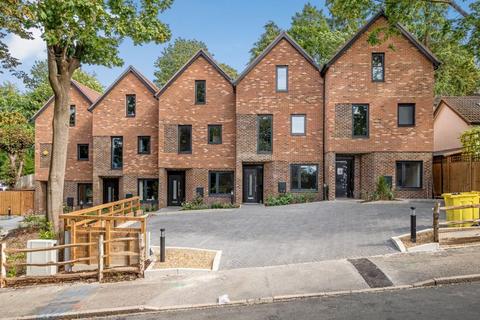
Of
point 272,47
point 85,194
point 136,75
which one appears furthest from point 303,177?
point 85,194

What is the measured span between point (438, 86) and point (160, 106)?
2467 centimetres

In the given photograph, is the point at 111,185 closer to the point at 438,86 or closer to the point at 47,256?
the point at 47,256

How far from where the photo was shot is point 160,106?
23.8 metres

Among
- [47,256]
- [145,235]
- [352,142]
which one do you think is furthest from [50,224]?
[352,142]

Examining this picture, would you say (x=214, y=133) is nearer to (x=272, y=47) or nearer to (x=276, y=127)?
(x=276, y=127)

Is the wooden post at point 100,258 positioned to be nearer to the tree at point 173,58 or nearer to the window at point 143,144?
the window at point 143,144

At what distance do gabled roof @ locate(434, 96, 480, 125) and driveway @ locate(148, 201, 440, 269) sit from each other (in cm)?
941

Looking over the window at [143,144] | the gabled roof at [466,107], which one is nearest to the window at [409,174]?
the gabled roof at [466,107]

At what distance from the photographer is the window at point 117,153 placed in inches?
1011

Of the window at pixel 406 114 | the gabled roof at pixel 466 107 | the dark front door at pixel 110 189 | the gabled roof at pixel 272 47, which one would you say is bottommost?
the dark front door at pixel 110 189

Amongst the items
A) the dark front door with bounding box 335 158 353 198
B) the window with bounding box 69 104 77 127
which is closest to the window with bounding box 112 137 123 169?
the window with bounding box 69 104 77 127

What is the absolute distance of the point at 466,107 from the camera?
1021 inches

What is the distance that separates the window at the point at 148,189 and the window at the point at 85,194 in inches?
183

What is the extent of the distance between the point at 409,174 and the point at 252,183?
375 inches
